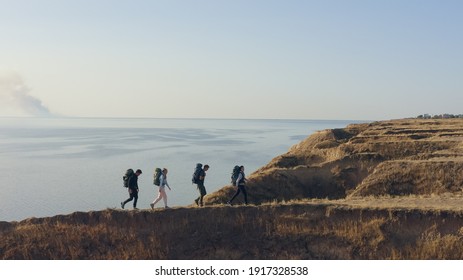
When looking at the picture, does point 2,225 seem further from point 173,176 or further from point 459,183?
point 173,176

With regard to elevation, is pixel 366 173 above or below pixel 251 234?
above

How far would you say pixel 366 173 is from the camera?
110 ft

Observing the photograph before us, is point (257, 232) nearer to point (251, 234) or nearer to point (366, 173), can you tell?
point (251, 234)

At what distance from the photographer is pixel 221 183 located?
59.4 m

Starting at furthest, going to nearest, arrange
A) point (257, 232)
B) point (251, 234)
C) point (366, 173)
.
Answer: point (366, 173) < point (257, 232) < point (251, 234)

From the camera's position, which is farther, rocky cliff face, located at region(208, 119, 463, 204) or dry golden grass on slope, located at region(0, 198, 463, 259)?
rocky cliff face, located at region(208, 119, 463, 204)

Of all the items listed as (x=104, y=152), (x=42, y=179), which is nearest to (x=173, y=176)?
(x=42, y=179)

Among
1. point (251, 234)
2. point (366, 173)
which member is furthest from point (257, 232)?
point (366, 173)

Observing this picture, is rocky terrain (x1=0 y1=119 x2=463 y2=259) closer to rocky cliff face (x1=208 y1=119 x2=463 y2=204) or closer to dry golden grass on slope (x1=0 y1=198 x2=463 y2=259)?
dry golden grass on slope (x1=0 y1=198 x2=463 y2=259)

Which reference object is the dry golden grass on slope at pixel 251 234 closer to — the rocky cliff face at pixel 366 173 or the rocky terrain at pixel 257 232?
the rocky terrain at pixel 257 232

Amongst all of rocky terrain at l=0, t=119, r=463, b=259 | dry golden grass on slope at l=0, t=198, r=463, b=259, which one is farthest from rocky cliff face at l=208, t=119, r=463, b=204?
dry golden grass on slope at l=0, t=198, r=463, b=259

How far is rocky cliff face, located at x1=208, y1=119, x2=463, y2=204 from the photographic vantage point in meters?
27.3

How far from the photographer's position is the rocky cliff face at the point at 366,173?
2728 cm

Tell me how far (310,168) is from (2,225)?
22.7 metres
